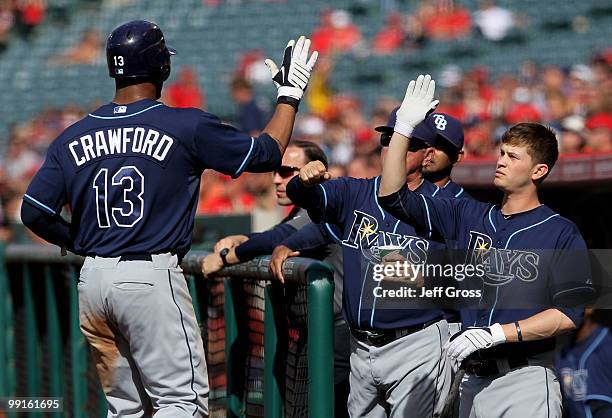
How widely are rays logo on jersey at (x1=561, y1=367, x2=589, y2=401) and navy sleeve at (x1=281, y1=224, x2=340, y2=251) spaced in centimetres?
128

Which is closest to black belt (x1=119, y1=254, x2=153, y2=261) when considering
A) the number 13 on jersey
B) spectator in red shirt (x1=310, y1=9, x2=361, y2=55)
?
the number 13 on jersey

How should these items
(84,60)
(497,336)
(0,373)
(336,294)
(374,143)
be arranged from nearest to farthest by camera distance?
(497,336) → (336,294) → (0,373) → (374,143) → (84,60)

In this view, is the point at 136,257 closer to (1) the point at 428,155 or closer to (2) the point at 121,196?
(2) the point at 121,196

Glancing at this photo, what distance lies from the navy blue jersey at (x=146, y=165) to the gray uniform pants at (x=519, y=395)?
1071mm

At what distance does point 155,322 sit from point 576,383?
1.97 meters

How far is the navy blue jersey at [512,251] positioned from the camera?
10.8ft

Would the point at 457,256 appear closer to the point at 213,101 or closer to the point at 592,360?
the point at 592,360

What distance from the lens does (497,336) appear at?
10.7 feet

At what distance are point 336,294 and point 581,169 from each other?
118 cm

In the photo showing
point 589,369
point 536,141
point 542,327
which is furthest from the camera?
point 589,369

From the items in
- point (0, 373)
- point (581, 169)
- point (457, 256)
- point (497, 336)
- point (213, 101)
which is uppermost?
point (213, 101)

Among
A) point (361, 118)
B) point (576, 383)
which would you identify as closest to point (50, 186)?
point (576, 383)

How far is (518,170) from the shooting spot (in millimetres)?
3471

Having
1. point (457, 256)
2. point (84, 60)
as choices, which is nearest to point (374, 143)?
point (457, 256)
